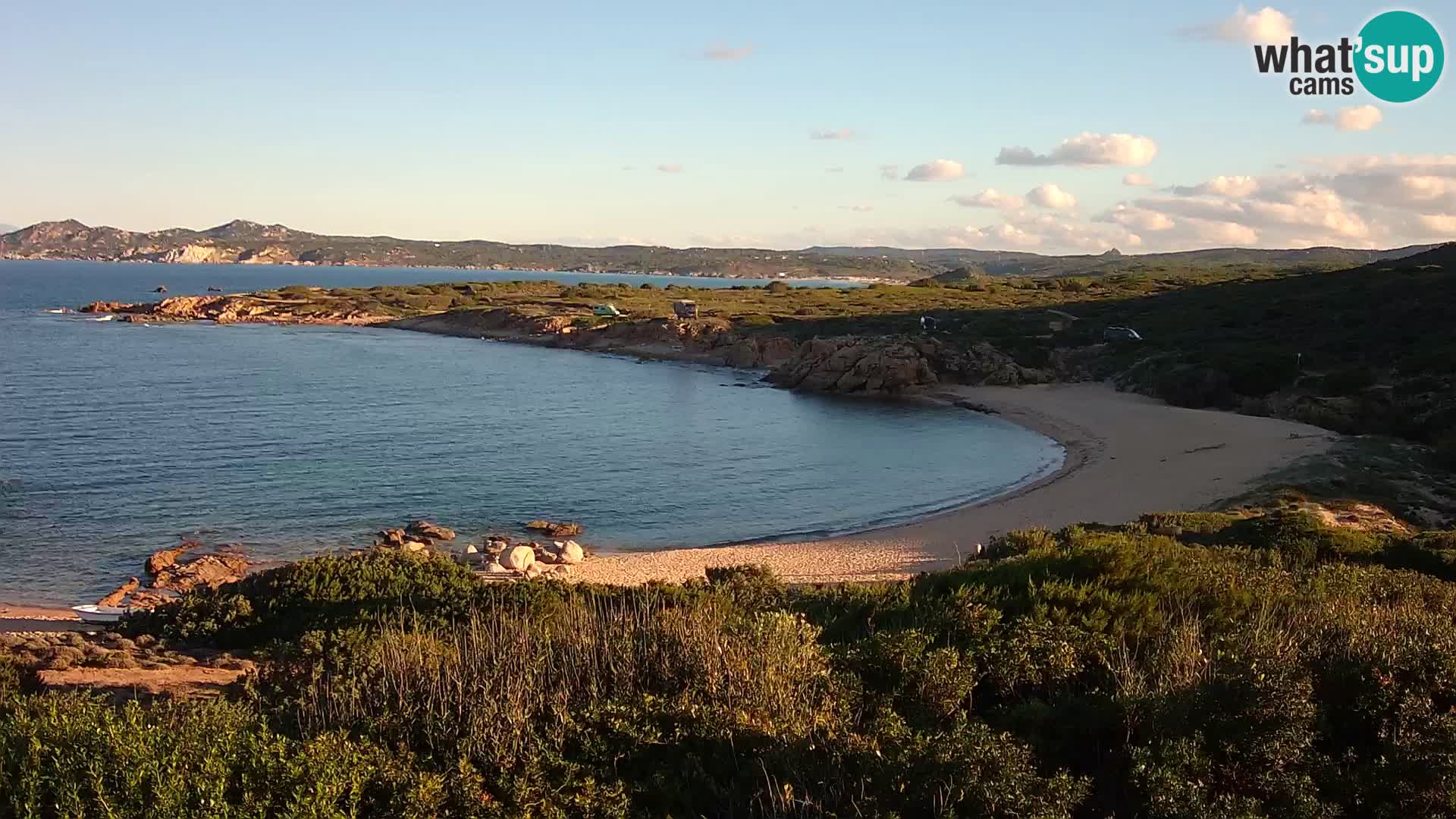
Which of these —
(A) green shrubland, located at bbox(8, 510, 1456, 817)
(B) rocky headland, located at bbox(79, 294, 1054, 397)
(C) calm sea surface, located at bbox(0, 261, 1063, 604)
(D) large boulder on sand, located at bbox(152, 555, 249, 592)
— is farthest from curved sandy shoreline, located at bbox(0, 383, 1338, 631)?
(A) green shrubland, located at bbox(8, 510, 1456, 817)

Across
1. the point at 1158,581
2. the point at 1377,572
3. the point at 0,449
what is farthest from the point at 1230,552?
the point at 0,449

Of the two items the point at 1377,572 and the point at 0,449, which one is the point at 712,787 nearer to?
the point at 1377,572

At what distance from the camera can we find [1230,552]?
1375 cm

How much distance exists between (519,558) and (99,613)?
24.5ft

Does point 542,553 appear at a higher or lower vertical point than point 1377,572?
lower

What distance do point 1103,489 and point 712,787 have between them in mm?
25586

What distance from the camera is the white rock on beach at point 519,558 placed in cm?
2041

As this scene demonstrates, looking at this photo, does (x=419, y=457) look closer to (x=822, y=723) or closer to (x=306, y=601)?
(x=306, y=601)

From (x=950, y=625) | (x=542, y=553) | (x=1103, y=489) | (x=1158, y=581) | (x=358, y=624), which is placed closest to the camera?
(x=950, y=625)

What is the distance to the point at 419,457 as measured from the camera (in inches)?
1329

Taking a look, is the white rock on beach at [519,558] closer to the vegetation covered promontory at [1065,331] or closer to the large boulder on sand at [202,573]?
the large boulder on sand at [202,573]

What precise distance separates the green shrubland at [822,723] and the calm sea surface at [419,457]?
15574 millimetres

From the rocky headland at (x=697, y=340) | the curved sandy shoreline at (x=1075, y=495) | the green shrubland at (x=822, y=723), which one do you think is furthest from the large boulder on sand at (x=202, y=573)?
the rocky headland at (x=697, y=340)

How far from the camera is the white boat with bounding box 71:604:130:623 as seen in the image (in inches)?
668
